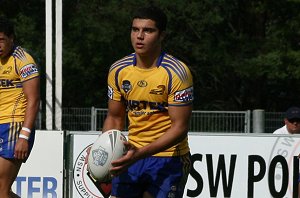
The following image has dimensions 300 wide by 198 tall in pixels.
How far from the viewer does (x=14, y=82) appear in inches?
311

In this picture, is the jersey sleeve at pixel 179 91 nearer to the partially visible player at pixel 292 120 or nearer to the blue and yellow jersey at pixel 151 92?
the blue and yellow jersey at pixel 151 92

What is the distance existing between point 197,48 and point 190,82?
2350 centimetres

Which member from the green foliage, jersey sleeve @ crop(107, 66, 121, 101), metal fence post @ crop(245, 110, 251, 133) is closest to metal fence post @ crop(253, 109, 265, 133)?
metal fence post @ crop(245, 110, 251, 133)

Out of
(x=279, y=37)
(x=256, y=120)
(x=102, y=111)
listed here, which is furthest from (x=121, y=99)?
(x=279, y=37)

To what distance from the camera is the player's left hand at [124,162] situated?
592cm

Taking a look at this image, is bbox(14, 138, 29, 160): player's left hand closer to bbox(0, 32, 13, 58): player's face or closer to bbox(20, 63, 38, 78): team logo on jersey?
bbox(20, 63, 38, 78): team logo on jersey

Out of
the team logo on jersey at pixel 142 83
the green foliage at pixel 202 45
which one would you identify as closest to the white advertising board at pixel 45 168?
the team logo on jersey at pixel 142 83

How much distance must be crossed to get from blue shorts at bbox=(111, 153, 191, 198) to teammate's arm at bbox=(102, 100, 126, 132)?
15.8 inches

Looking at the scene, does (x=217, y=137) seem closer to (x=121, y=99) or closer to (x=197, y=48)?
(x=121, y=99)

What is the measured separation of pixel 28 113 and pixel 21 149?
1.10 ft

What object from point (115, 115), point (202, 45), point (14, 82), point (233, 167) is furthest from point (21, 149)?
point (202, 45)

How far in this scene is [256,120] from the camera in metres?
15.8

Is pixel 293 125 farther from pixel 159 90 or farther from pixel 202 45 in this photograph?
pixel 202 45

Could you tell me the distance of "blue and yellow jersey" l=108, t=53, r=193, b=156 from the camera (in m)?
6.23
